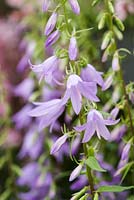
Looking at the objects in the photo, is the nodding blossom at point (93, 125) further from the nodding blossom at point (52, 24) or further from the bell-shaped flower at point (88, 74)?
the nodding blossom at point (52, 24)

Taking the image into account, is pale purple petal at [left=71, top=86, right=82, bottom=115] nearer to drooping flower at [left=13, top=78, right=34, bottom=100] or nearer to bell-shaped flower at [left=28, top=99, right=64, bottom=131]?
bell-shaped flower at [left=28, top=99, right=64, bottom=131]

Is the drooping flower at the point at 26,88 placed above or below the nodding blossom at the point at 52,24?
below

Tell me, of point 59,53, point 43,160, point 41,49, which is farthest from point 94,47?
point 59,53

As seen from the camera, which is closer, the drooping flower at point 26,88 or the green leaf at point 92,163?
the green leaf at point 92,163

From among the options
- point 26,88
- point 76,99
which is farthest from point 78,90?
point 26,88

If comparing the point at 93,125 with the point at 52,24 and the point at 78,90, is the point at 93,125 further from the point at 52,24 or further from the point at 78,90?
the point at 52,24

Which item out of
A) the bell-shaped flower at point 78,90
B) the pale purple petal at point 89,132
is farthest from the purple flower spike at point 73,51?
the pale purple petal at point 89,132

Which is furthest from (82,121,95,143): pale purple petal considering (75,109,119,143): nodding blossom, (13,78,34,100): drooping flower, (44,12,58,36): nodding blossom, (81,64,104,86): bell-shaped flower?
(13,78,34,100): drooping flower

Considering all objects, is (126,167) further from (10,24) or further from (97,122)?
(10,24)
